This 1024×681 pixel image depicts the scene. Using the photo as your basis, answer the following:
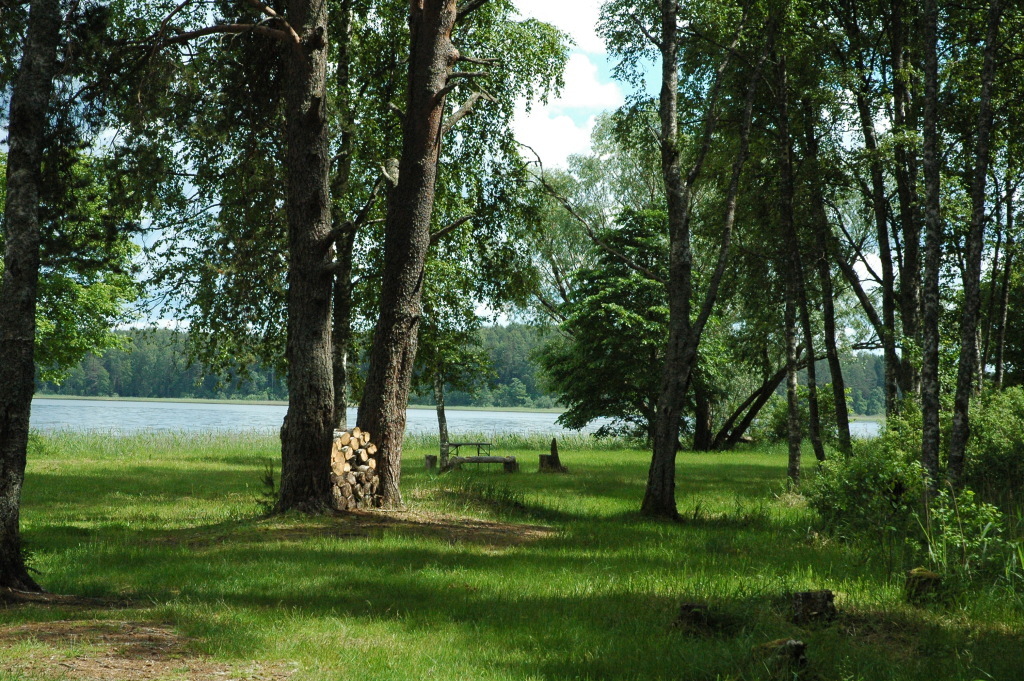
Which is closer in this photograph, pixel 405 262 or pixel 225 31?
pixel 225 31

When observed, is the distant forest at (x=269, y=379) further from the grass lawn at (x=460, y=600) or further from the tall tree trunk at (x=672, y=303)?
the grass lawn at (x=460, y=600)

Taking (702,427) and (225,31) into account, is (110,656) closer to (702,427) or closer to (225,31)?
(225,31)

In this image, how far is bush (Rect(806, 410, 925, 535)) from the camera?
8915 mm

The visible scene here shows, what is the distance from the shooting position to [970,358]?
9.42 m

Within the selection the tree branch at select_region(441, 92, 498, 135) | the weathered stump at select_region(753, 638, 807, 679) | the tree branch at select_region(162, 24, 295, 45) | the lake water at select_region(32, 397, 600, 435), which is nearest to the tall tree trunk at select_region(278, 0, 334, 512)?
the tree branch at select_region(162, 24, 295, 45)

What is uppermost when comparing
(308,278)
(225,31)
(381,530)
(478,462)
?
(225,31)

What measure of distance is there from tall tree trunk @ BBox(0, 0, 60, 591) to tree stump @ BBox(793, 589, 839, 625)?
5854 mm

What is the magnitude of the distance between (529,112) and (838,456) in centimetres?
1213

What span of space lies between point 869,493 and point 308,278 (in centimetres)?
744

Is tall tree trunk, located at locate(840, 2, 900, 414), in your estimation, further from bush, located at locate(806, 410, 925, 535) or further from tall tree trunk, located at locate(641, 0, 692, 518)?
bush, located at locate(806, 410, 925, 535)

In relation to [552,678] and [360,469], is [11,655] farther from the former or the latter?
[360,469]

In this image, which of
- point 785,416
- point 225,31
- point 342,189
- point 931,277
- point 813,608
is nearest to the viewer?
point 813,608

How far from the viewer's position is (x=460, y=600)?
670 cm

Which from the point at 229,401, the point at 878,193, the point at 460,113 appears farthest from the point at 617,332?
the point at 229,401
